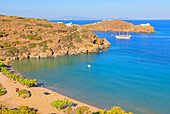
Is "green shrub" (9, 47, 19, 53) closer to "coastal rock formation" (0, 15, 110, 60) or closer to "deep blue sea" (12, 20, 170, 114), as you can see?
"coastal rock formation" (0, 15, 110, 60)

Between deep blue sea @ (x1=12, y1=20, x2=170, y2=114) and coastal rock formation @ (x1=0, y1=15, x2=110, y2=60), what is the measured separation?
601cm

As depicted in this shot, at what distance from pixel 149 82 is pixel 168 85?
4.68 meters

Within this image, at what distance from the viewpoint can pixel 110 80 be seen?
47.0 m

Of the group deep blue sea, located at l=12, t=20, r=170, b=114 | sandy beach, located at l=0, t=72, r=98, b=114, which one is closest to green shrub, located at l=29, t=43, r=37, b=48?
deep blue sea, located at l=12, t=20, r=170, b=114

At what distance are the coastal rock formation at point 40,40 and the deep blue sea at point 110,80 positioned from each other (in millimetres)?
6013

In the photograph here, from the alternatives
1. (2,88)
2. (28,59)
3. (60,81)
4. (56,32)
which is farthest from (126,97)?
(56,32)

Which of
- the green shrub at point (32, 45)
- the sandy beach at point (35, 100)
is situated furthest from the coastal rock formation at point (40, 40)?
the sandy beach at point (35, 100)

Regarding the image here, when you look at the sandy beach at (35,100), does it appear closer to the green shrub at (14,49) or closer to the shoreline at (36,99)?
the shoreline at (36,99)

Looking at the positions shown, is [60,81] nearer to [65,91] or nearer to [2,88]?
[65,91]

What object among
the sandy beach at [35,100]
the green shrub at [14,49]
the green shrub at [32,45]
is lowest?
the sandy beach at [35,100]

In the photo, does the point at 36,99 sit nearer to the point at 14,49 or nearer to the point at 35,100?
the point at 35,100

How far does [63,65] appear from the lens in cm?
6294

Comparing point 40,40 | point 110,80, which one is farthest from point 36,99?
point 40,40

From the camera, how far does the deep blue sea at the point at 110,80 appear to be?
34.7m
